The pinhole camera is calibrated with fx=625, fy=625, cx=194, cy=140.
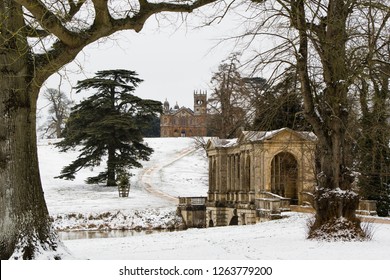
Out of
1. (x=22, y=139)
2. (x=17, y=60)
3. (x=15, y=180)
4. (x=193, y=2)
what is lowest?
(x=15, y=180)

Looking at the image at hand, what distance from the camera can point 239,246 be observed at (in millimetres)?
13875

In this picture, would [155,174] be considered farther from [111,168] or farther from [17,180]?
[17,180]

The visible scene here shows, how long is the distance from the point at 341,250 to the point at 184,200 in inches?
1103

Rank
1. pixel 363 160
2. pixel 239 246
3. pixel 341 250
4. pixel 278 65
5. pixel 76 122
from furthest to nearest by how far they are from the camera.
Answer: pixel 76 122, pixel 363 160, pixel 278 65, pixel 239 246, pixel 341 250

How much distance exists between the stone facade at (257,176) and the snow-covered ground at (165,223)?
3046mm

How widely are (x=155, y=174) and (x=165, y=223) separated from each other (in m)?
22.9

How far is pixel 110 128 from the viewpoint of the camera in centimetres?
4766

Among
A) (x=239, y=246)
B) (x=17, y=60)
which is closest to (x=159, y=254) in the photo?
(x=239, y=246)

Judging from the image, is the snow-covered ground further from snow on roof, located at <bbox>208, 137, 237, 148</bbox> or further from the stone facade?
snow on roof, located at <bbox>208, 137, 237, 148</bbox>

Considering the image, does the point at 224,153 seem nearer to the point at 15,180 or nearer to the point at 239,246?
the point at 239,246

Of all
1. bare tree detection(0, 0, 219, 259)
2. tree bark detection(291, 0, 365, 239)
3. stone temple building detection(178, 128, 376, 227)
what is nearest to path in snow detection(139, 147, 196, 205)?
stone temple building detection(178, 128, 376, 227)

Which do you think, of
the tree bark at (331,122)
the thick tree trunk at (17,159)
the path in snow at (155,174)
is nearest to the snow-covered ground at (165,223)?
the path in snow at (155,174)

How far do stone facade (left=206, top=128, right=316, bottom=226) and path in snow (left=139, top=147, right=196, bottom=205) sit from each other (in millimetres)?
6896

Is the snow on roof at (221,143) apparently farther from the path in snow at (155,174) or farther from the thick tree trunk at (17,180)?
the thick tree trunk at (17,180)
